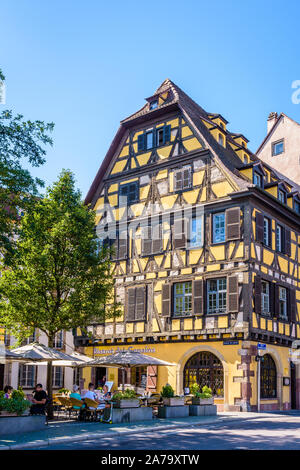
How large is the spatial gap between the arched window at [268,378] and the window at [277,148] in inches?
705

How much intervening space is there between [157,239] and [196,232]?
232cm

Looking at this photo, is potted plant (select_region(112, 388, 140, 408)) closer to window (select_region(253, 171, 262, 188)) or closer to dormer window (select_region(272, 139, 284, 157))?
window (select_region(253, 171, 262, 188))

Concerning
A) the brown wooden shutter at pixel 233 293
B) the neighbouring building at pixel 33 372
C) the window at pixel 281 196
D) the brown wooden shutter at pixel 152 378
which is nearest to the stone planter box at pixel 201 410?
the brown wooden shutter at pixel 233 293

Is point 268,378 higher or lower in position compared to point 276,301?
lower

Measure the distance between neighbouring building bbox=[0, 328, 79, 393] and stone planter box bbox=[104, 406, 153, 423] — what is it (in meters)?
10.1

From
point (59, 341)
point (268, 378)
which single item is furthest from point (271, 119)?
point (268, 378)

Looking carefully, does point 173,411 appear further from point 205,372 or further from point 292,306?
point 292,306

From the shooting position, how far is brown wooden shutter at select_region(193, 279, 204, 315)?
25844mm

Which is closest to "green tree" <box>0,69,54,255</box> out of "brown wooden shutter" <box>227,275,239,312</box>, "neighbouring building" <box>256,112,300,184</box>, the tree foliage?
the tree foliage

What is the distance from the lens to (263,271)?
25.9 m

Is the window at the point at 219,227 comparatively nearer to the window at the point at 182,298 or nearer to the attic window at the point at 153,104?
the window at the point at 182,298

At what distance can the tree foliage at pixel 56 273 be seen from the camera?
2011cm

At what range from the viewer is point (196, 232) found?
2727cm
